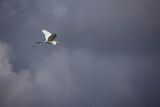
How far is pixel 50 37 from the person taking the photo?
4097 cm
